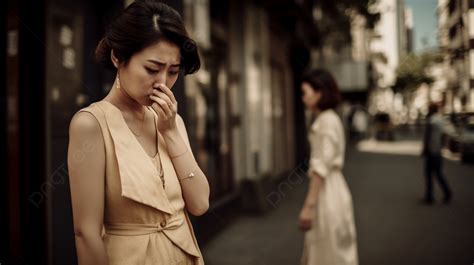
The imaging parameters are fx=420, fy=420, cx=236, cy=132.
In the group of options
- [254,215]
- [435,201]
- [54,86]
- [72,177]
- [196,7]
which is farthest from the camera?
[435,201]

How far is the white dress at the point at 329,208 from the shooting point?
319 centimetres

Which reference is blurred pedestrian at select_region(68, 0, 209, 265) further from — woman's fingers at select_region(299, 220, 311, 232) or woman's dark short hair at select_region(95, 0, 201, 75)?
woman's fingers at select_region(299, 220, 311, 232)

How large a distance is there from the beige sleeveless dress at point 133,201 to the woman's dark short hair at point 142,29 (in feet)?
0.67

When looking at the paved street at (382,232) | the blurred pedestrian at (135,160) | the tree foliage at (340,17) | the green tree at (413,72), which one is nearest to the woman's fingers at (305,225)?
the blurred pedestrian at (135,160)

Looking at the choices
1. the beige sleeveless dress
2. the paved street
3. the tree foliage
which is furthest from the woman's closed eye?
the tree foliage

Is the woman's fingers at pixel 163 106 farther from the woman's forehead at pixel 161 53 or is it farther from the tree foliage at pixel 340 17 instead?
the tree foliage at pixel 340 17

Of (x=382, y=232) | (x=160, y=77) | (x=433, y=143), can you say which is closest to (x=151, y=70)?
(x=160, y=77)

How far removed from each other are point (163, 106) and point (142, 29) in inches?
10.3

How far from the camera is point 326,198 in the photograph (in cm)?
324

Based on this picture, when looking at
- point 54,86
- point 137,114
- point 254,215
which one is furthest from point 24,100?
point 254,215

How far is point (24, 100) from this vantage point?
3613 mm

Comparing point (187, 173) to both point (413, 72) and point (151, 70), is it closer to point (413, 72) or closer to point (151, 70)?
point (151, 70)

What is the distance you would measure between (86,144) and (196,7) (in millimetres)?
4932

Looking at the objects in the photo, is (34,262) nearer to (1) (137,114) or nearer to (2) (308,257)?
(2) (308,257)
